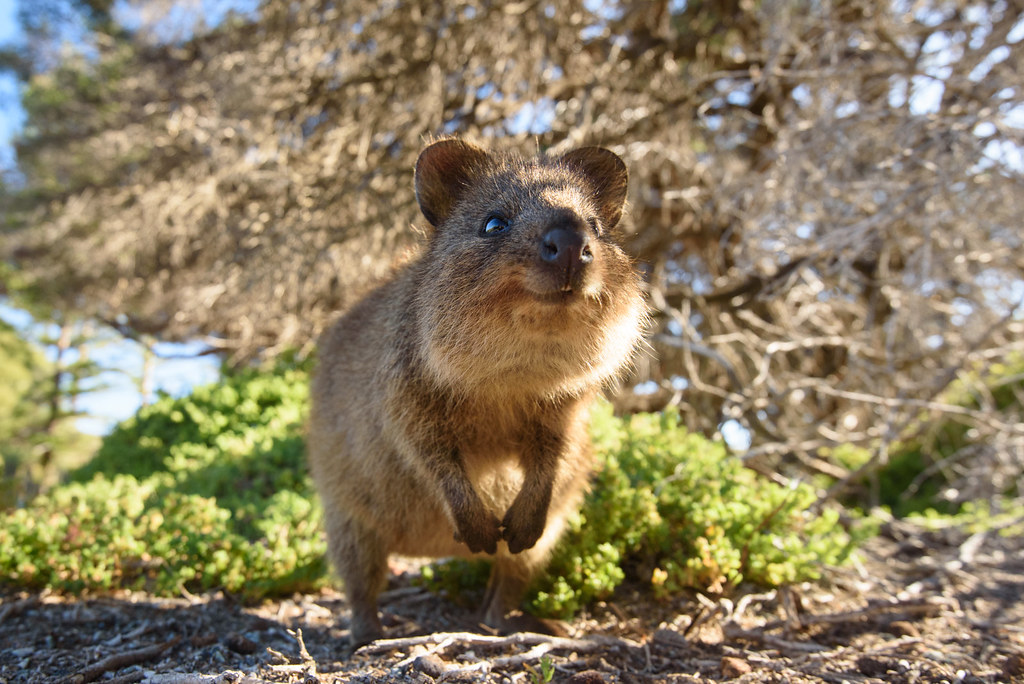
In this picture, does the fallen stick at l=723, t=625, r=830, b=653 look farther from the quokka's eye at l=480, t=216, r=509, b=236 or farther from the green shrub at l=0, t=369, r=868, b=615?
the quokka's eye at l=480, t=216, r=509, b=236

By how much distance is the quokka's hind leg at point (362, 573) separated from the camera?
356 centimetres

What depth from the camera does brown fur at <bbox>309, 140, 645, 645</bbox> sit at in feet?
8.27

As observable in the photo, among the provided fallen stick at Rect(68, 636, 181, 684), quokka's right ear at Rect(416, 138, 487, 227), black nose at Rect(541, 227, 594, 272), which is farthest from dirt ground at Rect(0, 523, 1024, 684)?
quokka's right ear at Rect(416, 138, 487, 227)

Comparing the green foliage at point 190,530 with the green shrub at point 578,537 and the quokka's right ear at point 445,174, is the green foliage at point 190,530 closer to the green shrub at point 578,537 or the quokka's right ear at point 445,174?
the green shrub at point 578,537

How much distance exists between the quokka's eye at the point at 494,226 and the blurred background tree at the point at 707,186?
1499 mm

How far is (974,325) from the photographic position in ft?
18.0

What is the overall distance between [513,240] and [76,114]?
12.3m

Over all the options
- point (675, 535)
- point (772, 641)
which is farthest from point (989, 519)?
point (772, 641)

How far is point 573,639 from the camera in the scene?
3.26m

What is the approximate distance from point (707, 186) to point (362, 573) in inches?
217

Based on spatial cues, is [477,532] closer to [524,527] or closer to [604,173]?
Answer: [524,527]

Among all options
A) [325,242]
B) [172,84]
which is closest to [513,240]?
[325,242]

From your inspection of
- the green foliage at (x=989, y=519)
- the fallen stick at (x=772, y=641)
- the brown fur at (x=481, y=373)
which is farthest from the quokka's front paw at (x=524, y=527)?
the green foliage at (x=989, y=519)

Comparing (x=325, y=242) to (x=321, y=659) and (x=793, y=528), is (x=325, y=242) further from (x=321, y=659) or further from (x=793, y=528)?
(x=793, y=528)
